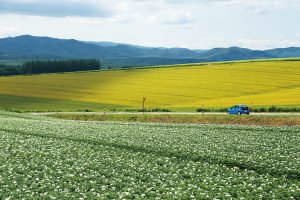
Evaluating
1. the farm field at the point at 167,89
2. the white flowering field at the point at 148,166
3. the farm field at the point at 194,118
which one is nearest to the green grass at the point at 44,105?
the farm field at the point at 167,89

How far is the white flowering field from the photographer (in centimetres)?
2067

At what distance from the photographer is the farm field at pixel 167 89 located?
8731 cm

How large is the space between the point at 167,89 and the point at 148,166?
263 ft

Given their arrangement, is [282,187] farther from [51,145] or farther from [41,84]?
[41,84]

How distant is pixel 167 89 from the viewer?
10619 centimetres

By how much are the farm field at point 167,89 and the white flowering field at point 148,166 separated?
1545 inches

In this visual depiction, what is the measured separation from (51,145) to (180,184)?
1507 cm

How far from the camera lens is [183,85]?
110625 mm

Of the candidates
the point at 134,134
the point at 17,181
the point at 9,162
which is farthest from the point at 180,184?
the point at 134,134

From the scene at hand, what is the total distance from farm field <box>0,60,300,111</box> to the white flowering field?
129 ft

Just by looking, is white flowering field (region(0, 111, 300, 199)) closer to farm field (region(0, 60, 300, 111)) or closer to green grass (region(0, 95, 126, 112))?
farm field (region(0, 60, 300, 111))

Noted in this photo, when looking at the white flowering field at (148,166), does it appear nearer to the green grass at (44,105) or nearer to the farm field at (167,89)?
the farm field at (167,89)

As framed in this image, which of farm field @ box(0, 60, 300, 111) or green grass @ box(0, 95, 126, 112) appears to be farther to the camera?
green grass @ box(0, 95, 126, 112)

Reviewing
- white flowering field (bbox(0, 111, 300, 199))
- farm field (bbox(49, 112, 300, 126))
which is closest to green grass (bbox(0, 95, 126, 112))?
farm field (bbox(49, 112, 300, 126))
